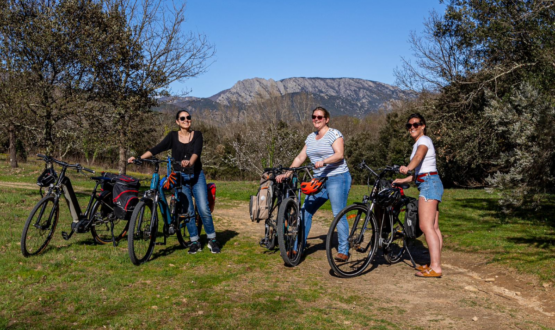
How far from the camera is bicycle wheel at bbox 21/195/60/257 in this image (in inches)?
240

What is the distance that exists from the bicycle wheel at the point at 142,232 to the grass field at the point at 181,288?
7.1 inches

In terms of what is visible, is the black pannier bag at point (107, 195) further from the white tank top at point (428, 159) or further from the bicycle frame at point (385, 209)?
the white tank top at point (428, 159)

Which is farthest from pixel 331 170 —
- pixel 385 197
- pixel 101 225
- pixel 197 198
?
pixel 101 225

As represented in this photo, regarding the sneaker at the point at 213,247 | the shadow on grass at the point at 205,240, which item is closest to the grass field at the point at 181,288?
the shadow on grass at the point at 205,240

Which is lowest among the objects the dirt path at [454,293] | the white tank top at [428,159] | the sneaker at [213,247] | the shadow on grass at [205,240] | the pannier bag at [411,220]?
the dirt path at [454,293]

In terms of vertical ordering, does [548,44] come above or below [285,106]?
below

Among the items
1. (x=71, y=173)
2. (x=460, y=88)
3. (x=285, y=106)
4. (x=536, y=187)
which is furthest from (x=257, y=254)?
(x=285, y=106)

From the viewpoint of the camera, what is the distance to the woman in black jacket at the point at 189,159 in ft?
22.3

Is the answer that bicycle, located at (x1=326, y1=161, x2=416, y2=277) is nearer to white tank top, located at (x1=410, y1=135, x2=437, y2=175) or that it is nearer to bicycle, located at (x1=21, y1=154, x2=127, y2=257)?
white tank top, located at (x1=410, y1=135, x2=437, y2=175)

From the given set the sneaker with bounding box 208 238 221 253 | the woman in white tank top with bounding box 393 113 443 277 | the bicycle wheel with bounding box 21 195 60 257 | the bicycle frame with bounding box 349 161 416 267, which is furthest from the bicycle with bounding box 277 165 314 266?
the bicycle wheel with bounding box 21 195 60 257

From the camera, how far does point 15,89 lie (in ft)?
38.0

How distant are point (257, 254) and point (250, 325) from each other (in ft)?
9.62

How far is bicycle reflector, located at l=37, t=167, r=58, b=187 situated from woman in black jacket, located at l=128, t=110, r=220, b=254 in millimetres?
1305

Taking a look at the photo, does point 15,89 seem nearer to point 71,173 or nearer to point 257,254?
point 257,254
